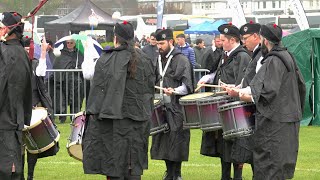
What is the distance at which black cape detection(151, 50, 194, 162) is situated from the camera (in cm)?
1399

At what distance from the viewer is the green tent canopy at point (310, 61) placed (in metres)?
22.2

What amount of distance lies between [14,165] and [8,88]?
0.82 meters

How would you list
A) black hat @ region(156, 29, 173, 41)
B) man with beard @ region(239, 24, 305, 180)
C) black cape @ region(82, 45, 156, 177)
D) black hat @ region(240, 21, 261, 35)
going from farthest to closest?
1. black hat @ region(156, 29, 173, 41)
2. black hat @ region(240, 21, 261, 35)
3. black cape @ region(82, 45, 156, 177)
4. man with beard @ region(239, 24, 305, 180)

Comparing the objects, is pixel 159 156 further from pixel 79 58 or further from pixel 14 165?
pixel 79 58

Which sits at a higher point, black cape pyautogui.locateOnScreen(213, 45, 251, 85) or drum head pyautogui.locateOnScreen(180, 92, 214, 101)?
black cape pyautogui.locateOnScreen(213, 45, 251, 85)

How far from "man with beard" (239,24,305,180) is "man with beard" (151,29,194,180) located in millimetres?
3307

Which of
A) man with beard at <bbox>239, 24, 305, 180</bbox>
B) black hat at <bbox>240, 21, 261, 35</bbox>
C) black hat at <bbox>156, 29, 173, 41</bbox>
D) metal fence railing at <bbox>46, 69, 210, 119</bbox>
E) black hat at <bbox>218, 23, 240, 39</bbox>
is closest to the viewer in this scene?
man with beard at <bbox>239, 24, 305, 180</bbox>

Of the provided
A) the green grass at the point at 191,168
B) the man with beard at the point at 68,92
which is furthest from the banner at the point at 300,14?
the green grass at the point at 191,168

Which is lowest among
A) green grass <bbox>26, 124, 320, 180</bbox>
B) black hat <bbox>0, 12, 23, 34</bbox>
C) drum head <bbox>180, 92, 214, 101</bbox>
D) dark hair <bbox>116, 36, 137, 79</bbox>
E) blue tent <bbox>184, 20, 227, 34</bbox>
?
green grass <bbox>26, 124, 320, 180</bbox>

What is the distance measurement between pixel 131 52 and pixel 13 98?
161cm

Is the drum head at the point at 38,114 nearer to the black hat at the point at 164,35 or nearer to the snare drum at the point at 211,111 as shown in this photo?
the snare drum at the point at 211,111

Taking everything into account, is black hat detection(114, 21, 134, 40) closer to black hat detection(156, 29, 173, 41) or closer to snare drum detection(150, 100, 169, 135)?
snare drum detection(150, 100, 169, 135)

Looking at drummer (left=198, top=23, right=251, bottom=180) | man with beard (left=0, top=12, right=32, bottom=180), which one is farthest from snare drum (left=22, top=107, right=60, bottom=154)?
drummer (left=198, top=23, right=251, bottom=180)

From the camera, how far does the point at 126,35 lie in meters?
11.1
